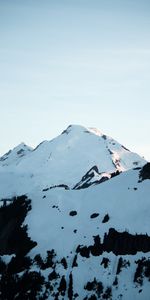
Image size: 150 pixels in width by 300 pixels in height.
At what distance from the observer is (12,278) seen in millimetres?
117000

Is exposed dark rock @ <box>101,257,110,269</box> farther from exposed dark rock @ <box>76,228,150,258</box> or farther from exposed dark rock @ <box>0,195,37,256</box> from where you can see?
exposed dark rock @ <box>0,195,37,256</box>

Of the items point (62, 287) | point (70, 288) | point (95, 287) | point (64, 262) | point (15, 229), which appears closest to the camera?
point (95, 287)

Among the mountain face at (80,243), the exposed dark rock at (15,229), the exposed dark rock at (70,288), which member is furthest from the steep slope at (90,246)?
the exposed dark rock at (15,229)

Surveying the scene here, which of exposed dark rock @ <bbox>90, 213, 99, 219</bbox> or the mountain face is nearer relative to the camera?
the mountain face

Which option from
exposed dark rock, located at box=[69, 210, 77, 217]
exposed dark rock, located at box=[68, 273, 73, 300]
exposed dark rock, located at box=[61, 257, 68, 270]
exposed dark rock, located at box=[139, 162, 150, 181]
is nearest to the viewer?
exposed dark rock, located at box=[68, 273, 73, 300]

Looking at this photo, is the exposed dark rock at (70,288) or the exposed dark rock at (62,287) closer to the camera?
the exposed dark rock at (70,288)

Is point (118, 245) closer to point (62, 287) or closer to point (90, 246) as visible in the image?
point (90, 246)

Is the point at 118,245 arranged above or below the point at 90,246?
below

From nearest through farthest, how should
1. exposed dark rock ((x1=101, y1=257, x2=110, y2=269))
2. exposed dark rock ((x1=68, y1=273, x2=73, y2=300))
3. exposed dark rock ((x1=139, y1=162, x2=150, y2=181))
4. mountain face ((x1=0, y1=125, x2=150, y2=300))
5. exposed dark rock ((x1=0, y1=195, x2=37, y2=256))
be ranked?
exposed dark rock ((x1=68, y1=273, x2=73, y2=300)), mountain face ((x1=0, y1=125, x2=150, y2=300)), exposed dark rock ((x1=101, y1=257, x2=110, y2=269)), exposed dark rock ((x1=0, y1=195, x2=37, y2=256)), exposed dark rock ((x1=139, y1=162, x2=150, y2=181))

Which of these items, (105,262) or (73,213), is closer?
(105,262)

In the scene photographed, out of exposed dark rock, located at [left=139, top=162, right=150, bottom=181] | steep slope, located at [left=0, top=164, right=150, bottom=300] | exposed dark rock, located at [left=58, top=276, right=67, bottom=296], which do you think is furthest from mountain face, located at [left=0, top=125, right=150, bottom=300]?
exposed dark rock, located at [left=139, top=162, right=150, bottom=181]

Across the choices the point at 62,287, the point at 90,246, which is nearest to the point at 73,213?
the point at 90,246

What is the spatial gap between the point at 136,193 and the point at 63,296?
4562cm

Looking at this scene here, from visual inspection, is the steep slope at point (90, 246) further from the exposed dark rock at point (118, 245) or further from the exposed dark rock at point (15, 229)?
the exposed dark rock at point (15, 229)
